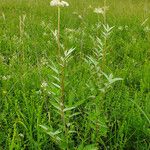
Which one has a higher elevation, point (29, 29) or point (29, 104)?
point (29, 29)

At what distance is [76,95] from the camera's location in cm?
364

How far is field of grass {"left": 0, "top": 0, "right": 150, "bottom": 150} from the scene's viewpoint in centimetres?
274

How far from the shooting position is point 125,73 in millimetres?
4578

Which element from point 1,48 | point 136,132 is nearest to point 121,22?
point 1,48

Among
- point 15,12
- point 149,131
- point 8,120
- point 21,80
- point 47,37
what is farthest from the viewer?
point 15,12

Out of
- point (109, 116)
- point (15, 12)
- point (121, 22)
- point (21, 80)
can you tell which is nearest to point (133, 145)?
point (109, 116)

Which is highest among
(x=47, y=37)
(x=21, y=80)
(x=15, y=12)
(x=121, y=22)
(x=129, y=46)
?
(x=15, y=12)

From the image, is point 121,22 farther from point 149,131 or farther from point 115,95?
point 149,131

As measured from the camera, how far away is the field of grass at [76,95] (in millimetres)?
2738

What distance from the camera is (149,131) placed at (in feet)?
10.0

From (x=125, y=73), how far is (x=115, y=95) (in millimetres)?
939

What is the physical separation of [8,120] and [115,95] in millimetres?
968

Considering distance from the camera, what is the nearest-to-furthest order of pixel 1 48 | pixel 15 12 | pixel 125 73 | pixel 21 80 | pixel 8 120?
pixel 8 120 → pixel 21 80 → pixel 125 73 → pixel 1 48 → pixel 15 12

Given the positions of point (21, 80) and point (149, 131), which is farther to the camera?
point (21, 80)
